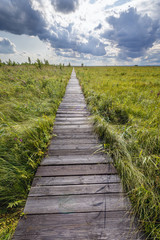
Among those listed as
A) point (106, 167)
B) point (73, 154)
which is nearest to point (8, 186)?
point (73, 154)

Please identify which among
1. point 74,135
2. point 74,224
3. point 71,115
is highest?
point 71,115

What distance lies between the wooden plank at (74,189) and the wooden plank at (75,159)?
17.3 inches

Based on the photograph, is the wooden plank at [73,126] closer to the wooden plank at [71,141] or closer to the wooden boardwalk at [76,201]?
the wooden plank at [71,141]

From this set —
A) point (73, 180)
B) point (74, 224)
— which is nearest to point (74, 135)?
point (73, 180)

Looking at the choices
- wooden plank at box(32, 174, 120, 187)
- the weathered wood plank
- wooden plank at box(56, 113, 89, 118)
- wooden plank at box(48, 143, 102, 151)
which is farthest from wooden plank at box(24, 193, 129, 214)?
wooden plank at box(56, 113, 89, 118)

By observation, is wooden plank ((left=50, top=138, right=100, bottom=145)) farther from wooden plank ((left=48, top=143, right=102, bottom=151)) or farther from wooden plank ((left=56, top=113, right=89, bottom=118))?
wooden plank ((left=56, top=113, right=89, bottom=118))

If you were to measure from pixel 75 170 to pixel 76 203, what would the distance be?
0.49 meters

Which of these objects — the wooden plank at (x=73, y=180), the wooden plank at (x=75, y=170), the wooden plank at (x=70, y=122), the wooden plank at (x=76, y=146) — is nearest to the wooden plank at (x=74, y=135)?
the wooden plank at (x=76, y=146)

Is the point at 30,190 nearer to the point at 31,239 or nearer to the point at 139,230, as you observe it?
the point at 31,239

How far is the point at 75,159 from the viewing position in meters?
2.04

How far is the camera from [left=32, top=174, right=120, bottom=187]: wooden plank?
1.60m

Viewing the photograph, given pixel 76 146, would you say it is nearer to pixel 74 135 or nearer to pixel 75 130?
pixel 74 135

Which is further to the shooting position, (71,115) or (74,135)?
(71,115)

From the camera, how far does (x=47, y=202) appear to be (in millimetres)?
1378
